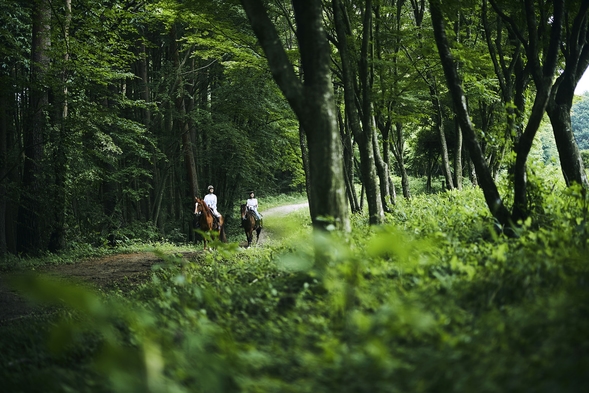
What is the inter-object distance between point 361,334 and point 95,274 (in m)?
11.4

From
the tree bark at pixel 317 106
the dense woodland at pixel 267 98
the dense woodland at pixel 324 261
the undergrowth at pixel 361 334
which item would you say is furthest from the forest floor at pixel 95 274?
the tree bark at pixel 317 106

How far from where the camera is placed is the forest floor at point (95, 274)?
884cm

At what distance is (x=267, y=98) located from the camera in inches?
969

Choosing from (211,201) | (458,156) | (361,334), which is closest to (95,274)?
(211,201)

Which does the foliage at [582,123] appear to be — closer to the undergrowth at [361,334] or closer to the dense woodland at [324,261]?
the dense woodland at [324,261]

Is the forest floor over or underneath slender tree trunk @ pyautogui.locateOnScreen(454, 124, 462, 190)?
underneath

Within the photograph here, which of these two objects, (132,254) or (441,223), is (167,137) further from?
(441,223)

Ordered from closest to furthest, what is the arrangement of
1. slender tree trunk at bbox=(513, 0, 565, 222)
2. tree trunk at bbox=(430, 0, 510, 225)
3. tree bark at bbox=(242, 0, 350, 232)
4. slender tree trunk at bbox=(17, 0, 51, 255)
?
tree bark at bbox=(242, 0, 350, 232), slender tree trunk at bbox=(513, 0, 565, 222), tree trunk at bbox=(430, 0, 510, 225), slender tree trunk at bbox=(17, 0, 51, 255)

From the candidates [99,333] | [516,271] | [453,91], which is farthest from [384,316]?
[453,91]

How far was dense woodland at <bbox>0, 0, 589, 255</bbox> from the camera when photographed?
21.7ft

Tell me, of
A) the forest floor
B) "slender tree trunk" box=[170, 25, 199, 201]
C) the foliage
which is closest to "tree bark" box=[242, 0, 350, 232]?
the forest floor

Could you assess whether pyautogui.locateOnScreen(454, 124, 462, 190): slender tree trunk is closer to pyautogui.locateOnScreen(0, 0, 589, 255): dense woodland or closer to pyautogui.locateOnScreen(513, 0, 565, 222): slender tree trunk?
pyautogui.locateOnScreen(0, 0, 589, 255): dense woodland

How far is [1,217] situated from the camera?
1695 centimetres

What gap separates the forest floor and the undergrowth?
4.21 meters
